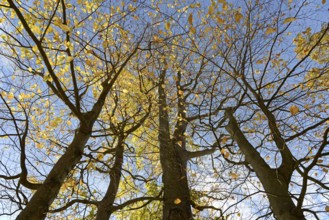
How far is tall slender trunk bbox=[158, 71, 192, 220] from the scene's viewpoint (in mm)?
3893

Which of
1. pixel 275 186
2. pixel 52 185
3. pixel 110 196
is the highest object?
pixel 110 196

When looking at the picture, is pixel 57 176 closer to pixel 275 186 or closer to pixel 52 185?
pixel 52 185

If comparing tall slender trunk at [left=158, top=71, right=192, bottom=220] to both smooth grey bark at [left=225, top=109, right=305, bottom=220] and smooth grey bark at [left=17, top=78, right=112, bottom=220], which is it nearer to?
smooth grey bark at [left=225, top=109, right=305, bottom=220]

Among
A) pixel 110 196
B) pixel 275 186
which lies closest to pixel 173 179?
pixel 110 196

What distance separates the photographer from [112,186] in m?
5.40

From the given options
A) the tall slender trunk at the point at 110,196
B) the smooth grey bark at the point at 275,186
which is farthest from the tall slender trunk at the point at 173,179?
the smooth grey bark at the point at 275,186

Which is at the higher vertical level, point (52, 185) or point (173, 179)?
point (173, 179)

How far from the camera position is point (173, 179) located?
4590 mm

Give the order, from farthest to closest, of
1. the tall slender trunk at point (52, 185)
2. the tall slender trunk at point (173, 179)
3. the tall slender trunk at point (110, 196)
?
1. the tall slender trunk at point (110, 196)
2. the tall slender trunk at point (173, 179)
3. the tall slender trunk at point (52, 185)

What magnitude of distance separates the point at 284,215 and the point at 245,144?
1.43m

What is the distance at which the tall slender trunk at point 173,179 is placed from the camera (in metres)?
3.89

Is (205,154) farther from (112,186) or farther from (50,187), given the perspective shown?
(50,187)

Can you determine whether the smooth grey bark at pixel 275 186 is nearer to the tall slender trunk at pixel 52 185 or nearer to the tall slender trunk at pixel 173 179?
the tall slender trunk at pixel 173 179

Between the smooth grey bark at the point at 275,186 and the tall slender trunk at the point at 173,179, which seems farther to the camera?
the tall slender trunk at the point at 173,179
